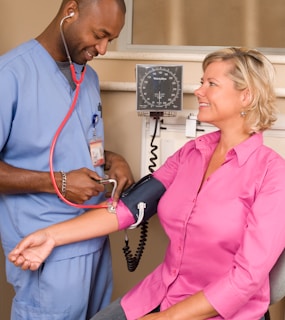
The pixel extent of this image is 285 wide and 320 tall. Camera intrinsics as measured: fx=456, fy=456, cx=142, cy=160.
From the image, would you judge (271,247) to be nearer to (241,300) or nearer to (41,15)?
(241,300)

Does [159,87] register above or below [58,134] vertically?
above

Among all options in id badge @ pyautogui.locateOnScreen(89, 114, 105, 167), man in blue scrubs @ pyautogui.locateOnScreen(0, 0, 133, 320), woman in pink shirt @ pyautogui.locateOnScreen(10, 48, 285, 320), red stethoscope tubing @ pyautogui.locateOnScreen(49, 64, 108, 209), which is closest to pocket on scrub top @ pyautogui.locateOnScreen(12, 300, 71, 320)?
man in blue scrubs @ pyautogui.locateOnScreen(0, 0, 133, 320)

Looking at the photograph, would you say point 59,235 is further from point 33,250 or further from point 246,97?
point 246,97

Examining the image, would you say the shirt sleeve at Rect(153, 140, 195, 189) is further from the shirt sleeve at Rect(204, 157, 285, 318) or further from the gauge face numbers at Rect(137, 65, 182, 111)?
the shirt sleeve at Rect(204, 157, 285, 318)

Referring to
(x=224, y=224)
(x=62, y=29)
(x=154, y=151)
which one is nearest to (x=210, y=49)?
(x=154, y=151)

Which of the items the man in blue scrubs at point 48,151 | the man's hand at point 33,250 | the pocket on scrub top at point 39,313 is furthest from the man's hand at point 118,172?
the pocket on scrub top at point 39,313

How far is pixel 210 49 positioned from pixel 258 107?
822mm

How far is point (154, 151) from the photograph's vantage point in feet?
6.27

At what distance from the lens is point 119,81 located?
1982 mm

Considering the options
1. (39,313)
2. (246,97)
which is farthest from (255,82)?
(39,313)

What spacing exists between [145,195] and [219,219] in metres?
0.32

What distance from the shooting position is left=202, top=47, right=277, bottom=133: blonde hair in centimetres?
132

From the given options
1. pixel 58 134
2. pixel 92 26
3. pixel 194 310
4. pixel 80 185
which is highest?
pixel 92 26

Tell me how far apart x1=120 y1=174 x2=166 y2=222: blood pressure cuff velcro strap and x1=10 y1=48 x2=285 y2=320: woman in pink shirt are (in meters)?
0.01
